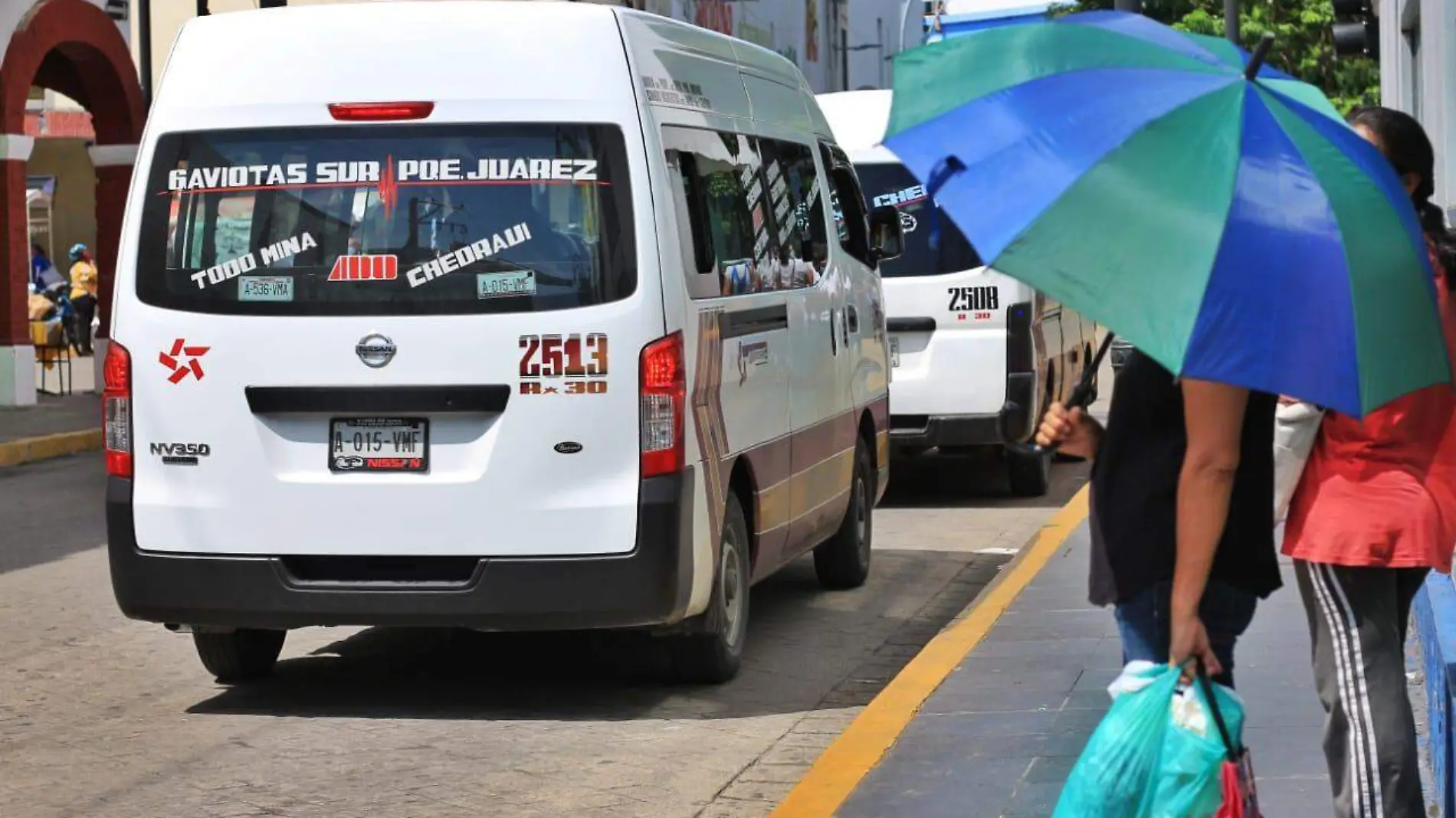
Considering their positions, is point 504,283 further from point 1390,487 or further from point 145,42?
point 145,42

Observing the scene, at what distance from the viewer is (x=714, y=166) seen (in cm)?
816

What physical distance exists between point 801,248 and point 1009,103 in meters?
5.28

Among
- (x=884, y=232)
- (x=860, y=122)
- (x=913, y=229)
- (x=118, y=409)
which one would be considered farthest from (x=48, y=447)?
(x=118, y=409)

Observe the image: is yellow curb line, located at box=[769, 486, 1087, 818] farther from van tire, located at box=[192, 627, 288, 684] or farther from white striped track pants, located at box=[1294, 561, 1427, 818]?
van tire, located at box=[192, 627, 288, 684]

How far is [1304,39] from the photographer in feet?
91.1

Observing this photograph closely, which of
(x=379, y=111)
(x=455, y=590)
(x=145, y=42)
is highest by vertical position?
(x=145, y=42)

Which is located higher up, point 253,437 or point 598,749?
point 253,437

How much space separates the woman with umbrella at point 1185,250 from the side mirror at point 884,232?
631 centimetres

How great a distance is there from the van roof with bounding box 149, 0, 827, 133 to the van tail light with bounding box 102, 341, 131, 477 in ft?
2.57

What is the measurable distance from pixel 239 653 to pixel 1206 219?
5.21 m

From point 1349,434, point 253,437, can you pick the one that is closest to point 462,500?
point 253,437

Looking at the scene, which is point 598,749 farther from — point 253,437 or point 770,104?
point 770,104

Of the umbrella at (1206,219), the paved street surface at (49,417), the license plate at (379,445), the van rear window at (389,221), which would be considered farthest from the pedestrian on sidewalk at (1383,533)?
the paved street surface at (49,417)

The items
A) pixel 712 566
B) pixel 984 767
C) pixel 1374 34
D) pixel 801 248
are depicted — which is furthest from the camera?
pixel 1374 34
